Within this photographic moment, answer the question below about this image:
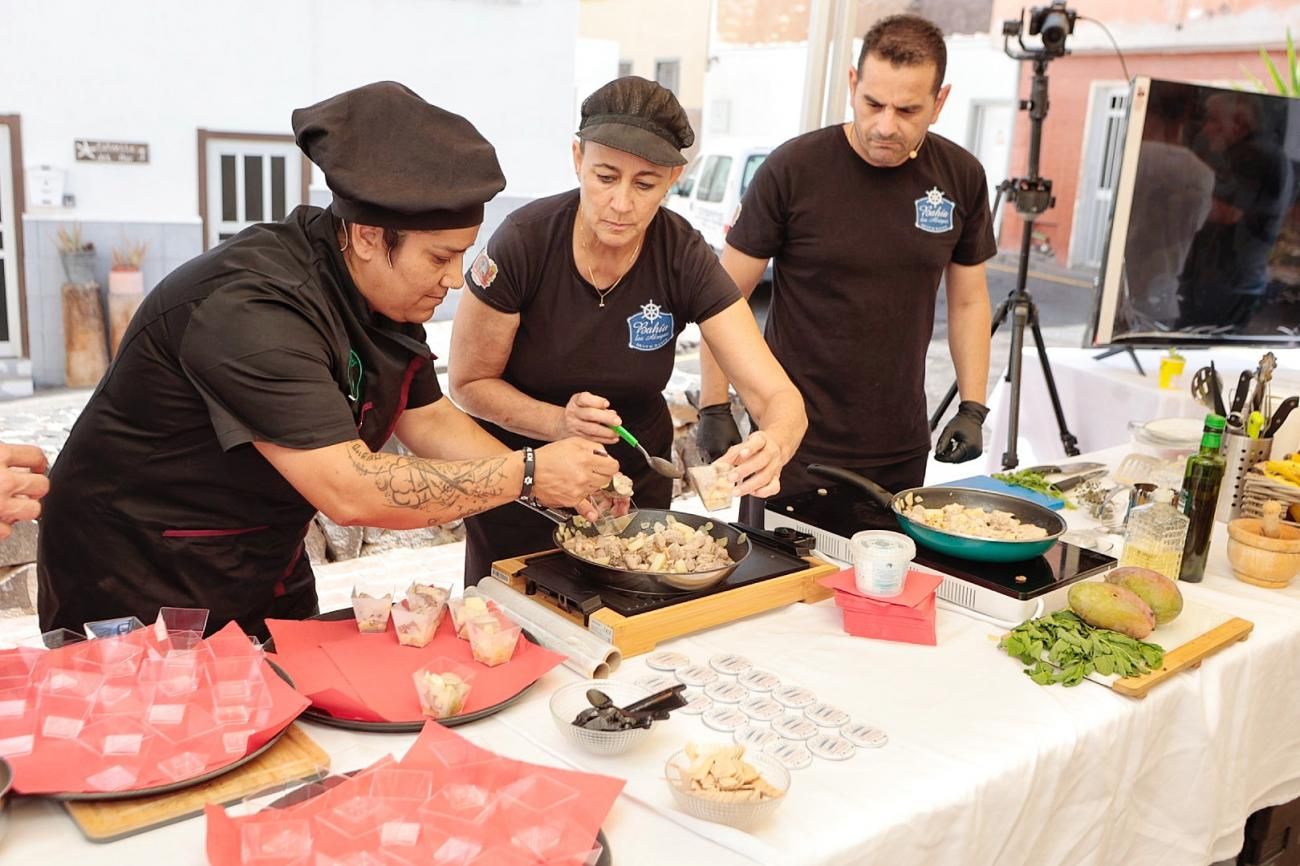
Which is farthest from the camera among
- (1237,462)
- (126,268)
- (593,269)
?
(126,268)

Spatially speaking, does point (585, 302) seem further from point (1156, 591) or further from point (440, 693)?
point (1156, 591)

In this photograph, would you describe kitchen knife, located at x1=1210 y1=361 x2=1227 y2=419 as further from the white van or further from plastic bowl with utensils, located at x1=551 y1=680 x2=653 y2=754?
the white van

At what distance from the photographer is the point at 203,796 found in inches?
49.7

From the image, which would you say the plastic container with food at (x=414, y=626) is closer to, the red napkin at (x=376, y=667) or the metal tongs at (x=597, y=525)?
the red napkin at (x=376, y=667)

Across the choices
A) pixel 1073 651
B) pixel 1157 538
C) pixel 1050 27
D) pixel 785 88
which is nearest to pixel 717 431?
pixel 1157 538

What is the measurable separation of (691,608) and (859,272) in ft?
4.03

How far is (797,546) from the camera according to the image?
6.66 feet

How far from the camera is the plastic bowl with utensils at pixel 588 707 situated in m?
1.40

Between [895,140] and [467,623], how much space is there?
157 cm

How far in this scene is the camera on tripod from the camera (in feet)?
12.2

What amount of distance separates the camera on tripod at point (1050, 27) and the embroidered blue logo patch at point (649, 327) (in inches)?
84.9

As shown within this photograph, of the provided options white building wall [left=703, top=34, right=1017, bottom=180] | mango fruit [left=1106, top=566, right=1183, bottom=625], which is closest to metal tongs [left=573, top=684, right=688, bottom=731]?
mango fruit [left=1106, top=566, right=1183, bottom=625]

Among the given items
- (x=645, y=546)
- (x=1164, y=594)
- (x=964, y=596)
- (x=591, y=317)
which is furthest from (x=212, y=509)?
(x=1164, y=594)

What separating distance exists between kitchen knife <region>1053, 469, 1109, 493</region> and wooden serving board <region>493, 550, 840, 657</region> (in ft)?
2.98
